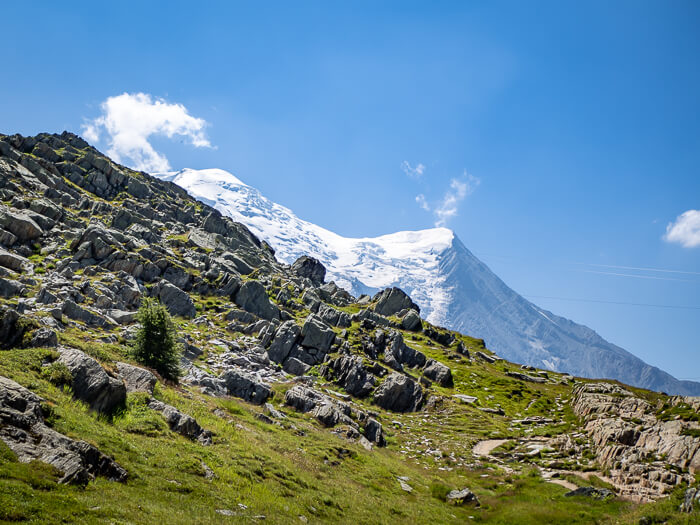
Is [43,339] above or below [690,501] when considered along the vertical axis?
below

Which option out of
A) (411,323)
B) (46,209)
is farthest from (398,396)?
(46,209)

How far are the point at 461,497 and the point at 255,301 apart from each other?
298 ft

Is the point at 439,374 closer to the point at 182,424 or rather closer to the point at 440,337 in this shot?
the point at 440,337

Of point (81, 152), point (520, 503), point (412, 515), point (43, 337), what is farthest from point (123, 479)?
point (81, 152)

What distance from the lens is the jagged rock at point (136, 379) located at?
94.3ft

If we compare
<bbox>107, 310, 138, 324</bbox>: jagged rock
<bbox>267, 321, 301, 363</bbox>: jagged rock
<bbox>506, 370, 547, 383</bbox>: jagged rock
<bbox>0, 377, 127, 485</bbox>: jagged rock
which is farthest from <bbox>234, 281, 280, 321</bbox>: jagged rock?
<bbox>506, 370, 547, 383</bbox>: jagged rock

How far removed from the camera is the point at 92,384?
910 inches

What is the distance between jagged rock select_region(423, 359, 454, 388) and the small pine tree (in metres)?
83.4

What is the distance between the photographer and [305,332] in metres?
96.2

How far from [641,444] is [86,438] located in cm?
5540

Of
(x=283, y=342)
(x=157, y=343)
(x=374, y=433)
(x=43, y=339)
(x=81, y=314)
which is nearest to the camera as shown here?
(x=43, y=339)

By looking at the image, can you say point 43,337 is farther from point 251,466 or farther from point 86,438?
point 251,466

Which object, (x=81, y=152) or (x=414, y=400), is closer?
(x=414, y=400)

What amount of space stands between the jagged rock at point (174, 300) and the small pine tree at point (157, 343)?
191 feet
